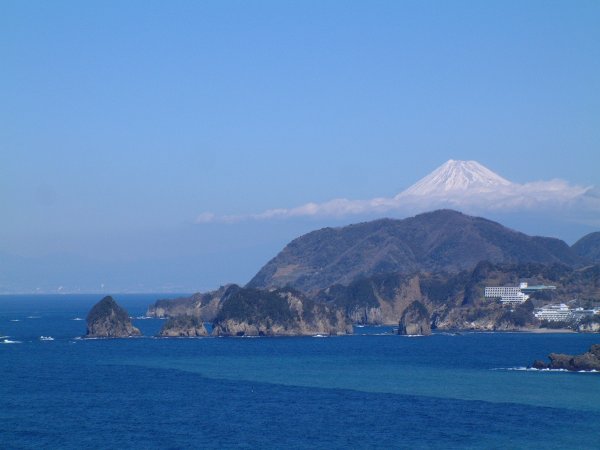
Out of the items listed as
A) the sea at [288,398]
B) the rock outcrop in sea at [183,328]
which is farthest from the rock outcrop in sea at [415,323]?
the sea at [288,398]

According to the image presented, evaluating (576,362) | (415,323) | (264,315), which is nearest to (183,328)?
(264,315)

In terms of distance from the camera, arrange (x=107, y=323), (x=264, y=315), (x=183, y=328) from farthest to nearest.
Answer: (x=264, y=315) < (x=183, y=328) < (x=107, y=323)

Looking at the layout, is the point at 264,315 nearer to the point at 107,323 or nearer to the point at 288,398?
the point at 107,323

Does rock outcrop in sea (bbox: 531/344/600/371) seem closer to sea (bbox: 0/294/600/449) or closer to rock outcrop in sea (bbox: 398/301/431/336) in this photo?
sea (bbox: 0/294/600/449)

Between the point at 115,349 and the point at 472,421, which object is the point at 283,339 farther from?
the point at 472,421

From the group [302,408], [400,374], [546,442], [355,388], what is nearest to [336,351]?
[400,374]

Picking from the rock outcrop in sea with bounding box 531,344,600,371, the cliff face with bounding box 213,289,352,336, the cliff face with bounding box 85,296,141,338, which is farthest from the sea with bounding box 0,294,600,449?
the cliff face with bounding box 213,289,352,336
